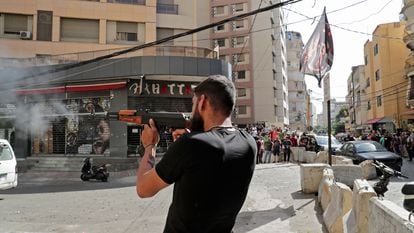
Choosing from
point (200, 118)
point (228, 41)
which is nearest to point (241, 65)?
point (228, 41)

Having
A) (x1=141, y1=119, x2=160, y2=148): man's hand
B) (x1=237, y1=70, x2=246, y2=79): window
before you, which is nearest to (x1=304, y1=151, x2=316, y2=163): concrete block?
(x1=141, y1=119, x2=160, y2=148): man's hand

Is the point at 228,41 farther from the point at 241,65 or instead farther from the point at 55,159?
the point at 55,159

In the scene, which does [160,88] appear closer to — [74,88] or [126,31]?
[74,88]

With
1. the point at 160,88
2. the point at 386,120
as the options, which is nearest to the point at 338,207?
the point at 160,88

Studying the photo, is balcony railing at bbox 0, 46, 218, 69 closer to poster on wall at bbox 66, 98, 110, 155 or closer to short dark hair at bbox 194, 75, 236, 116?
poster on wall at bbox 66, 98, 110, 155

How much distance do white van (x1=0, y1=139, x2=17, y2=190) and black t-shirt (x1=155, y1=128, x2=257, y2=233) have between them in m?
11.1

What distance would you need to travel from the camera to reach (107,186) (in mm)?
14297

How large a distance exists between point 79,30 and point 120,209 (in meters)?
20.7

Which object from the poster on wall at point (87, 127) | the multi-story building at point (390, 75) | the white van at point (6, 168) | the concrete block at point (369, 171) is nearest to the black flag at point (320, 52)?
the concrete block at point (369, 171)

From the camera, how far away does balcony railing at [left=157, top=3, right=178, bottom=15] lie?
30.0 meters

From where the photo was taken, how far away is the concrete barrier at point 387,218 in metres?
3.03

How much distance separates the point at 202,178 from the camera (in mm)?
2018

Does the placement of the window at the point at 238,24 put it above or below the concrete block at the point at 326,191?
above

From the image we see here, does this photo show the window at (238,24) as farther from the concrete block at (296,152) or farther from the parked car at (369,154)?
the parked car at (369,154)
